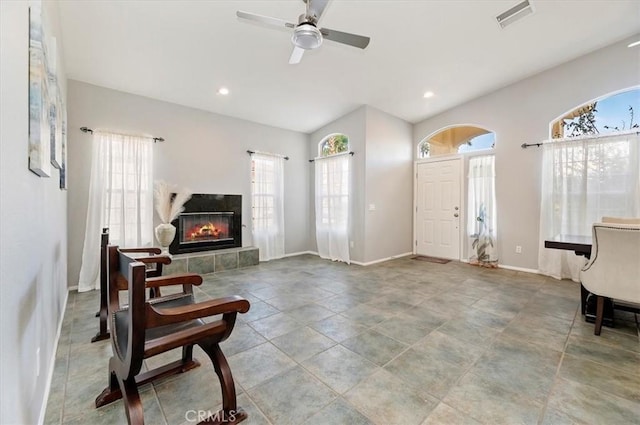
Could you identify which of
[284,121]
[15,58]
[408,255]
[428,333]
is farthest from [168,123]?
[408,255]

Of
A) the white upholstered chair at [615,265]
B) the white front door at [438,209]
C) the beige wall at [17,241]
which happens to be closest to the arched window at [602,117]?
the white front door at [438,209]

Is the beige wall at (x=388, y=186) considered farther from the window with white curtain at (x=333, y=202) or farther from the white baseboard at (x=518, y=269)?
the white baseboard at (x=518, y=269)

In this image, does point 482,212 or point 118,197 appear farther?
point 482,212

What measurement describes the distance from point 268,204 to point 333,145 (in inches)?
75.9

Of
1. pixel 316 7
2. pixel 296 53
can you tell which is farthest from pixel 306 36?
pixel 296 53

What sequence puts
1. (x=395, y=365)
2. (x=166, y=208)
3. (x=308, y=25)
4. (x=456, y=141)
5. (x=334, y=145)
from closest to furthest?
(x=395, y=365), (x=308, y=25), (x=166, y=208), (x=456, y=141), (x=334, y=145)

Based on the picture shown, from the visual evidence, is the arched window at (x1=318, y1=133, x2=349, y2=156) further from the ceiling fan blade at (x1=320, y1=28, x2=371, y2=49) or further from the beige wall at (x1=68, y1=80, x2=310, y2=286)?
the ceiling fan blade at (x1=320, y1=28, x2=371, y2=49)

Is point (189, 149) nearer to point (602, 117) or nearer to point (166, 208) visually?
point (166, 208)

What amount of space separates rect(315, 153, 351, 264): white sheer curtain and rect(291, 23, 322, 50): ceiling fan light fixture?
3029 mm

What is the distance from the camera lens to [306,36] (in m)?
2.22

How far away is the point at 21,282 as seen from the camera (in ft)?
3.78

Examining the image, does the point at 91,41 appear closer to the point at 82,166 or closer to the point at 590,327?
the point at 82,166

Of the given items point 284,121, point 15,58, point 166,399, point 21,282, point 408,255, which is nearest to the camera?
point 15,58

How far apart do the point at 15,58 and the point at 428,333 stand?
3.12 m
